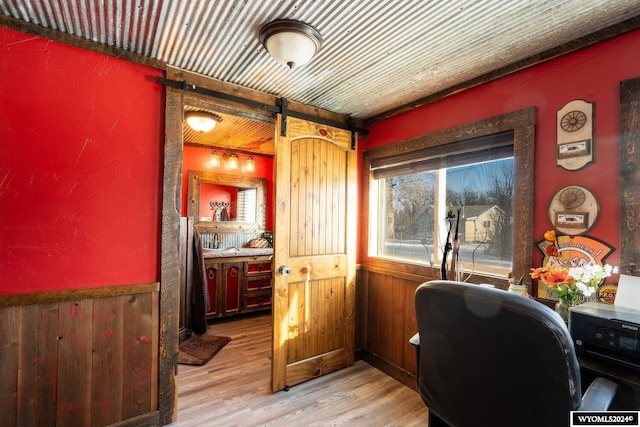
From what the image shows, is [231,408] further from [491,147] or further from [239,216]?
[239,216]

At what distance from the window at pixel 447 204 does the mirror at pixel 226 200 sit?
254cm

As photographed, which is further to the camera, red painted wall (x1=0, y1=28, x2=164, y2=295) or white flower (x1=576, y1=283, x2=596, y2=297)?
red painted wall (x1=0, y1=28, x2=164, y2=295)

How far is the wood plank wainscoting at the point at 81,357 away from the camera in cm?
175

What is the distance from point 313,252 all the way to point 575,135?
204 cm

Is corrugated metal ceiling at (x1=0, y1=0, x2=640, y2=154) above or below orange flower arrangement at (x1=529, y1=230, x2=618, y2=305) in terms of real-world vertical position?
above

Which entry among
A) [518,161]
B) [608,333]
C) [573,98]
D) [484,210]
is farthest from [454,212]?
[608,333]

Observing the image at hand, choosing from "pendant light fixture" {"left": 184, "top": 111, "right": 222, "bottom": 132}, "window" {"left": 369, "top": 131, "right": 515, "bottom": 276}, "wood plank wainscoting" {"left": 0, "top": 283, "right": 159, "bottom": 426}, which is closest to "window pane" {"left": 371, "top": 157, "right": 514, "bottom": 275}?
"window" {"left": 369, "top": 131, "right": 515, "bottom": 276}

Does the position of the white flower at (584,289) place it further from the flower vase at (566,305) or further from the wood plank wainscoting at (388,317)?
the wood plank wainscoting at (388,317)

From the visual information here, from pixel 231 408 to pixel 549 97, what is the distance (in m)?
3.06

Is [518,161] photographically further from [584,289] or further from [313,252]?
[313,252]

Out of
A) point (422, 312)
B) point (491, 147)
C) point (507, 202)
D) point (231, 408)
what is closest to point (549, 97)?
point (491, 147)

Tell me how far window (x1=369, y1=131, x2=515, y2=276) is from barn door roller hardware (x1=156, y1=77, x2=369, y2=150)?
41cm

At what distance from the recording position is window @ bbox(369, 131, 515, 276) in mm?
2275

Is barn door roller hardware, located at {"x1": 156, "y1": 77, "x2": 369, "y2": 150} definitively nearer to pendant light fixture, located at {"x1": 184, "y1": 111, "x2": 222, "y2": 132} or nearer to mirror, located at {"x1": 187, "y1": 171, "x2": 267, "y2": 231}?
pendant light fixture, located at {"x1": 184, "y1": 111, "x2": 222, "y2": 132}
